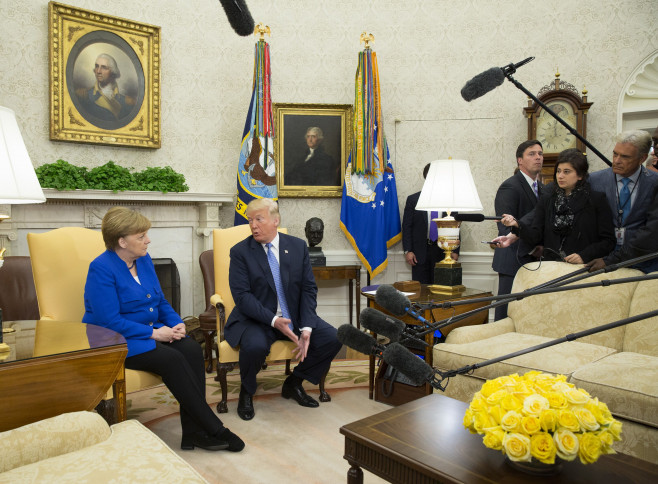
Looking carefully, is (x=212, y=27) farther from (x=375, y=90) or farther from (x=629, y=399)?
(x=629, y=399)

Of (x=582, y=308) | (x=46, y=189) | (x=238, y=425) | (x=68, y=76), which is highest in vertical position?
(x=68, y=76)

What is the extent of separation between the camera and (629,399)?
230 centimetres

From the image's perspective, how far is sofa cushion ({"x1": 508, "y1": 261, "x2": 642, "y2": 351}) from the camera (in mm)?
3031

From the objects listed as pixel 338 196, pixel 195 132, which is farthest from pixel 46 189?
pixel 338 196

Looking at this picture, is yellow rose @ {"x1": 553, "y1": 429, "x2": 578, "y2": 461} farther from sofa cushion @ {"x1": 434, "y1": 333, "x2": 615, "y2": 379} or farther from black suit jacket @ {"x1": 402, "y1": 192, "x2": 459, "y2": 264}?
black suit jacket @ {"x1": 402, "y1": 192, "x2": 459, "y2": 264}

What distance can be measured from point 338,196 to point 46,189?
9.87 ft

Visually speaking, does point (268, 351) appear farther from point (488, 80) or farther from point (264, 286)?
point (488, 80)

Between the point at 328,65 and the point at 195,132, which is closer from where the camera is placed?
the point at 195,132

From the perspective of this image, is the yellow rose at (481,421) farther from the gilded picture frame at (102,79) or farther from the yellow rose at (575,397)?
the gilded picture frame at (102,79)

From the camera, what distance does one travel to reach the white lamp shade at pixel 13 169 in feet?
6.84

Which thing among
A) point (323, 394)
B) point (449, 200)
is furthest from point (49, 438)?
point (449, 200)

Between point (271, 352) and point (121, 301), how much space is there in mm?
1064

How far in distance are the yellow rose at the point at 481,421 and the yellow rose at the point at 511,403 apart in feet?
0.21

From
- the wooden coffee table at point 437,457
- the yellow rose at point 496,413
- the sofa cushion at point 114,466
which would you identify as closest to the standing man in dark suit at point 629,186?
the wooden coffee table at point 437,457
